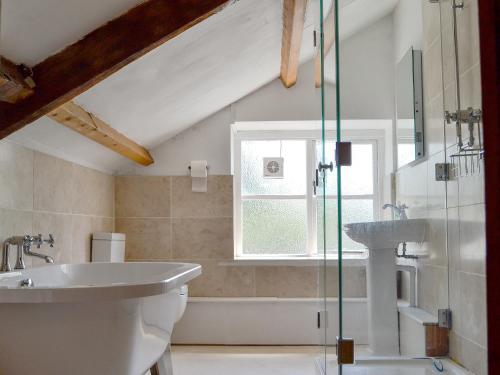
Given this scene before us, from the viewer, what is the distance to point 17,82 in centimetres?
230

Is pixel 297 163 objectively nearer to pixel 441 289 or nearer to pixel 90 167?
pixel 90 167

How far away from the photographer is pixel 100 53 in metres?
2.49

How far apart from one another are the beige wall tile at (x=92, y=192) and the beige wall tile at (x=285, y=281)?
53.5 inches

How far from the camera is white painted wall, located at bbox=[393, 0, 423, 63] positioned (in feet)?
9.10

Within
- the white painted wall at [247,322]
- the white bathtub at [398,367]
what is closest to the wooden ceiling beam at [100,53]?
the white bathtub at [398,367]

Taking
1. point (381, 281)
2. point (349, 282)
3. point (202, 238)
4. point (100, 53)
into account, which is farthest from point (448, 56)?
point (202, 238)

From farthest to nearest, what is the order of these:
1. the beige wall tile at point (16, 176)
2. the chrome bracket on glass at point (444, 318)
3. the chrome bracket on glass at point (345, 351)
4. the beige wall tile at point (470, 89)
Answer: the beige wall tile at point (16, 176) → the chrome bracket on glass at point (444, 318) → the beige wall tile at point (470, 89) → the chrome bracket on glass at point (345, 351)

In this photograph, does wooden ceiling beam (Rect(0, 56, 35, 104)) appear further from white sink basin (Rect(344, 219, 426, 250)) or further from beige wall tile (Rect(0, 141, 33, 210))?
white sink basin (Rect(344, 219, 426, 250))

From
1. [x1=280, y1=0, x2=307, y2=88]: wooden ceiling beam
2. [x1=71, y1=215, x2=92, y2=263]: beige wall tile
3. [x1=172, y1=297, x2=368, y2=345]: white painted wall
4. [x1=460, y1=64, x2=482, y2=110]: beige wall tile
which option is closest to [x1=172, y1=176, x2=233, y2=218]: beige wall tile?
[x1=172, y1=297, x2=368, y2=345]: white painted wall

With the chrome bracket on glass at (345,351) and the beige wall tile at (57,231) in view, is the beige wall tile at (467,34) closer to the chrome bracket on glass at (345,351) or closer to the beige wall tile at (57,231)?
the chrome bracket on glass at (345,351)

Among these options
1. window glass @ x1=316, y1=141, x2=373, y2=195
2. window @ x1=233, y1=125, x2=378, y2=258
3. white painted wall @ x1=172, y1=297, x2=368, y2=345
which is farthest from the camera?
window @ x1=233, y1=125, x2=378, y2=258

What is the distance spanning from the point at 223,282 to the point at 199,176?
35.9 inches

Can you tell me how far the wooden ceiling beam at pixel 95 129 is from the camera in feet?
9.30

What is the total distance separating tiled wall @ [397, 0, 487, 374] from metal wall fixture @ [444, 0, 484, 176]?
3cm
